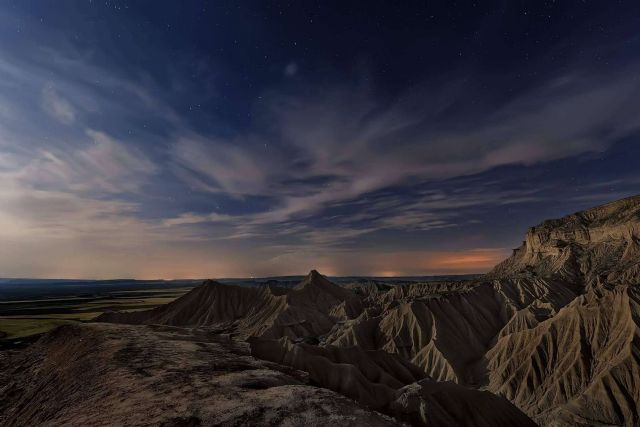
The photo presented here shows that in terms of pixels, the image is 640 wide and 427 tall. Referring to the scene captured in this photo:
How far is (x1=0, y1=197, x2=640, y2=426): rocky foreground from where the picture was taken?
13289 mm

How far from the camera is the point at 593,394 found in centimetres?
4412

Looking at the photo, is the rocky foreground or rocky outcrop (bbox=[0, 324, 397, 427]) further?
the rocky foreground

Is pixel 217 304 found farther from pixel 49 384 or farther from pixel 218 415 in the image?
pixel 218 415

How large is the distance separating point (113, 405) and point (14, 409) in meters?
14.1

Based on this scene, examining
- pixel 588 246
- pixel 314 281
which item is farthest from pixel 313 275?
pixel 588 246

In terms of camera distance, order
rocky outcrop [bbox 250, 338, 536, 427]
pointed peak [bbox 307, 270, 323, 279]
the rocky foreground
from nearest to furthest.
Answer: the rocky foreground, rocky outcrop [bbox 250, 338, 536, 427], pointed peak [bbox 307, 270, 323, 279]

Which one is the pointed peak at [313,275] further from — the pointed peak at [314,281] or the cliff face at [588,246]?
the cliff face at [588,246]

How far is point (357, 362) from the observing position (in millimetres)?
33562

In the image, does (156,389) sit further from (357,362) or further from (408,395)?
(357,362)

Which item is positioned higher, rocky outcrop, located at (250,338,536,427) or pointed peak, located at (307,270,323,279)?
pointed peak, located at (307,270,323,279)

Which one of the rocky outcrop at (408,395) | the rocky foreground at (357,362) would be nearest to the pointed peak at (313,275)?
the rocky foreground at (357,362)

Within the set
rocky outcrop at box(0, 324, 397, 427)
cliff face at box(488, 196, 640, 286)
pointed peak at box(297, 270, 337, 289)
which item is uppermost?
cliff face at box(488, 196, 640, 286)

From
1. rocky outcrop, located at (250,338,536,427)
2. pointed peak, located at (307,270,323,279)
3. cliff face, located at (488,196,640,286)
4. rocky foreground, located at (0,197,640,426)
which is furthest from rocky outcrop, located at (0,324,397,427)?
pointed peak, located at (307,270,323,279)

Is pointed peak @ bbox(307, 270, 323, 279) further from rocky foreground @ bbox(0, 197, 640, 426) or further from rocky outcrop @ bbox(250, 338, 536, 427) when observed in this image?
rocky outcrop @ bbox(250, 338, 536, 427)
